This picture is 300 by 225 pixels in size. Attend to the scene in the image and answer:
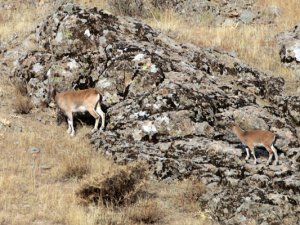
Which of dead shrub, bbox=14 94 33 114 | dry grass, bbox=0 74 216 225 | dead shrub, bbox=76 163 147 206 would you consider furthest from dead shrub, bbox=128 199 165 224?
dead shrub, bbox=14 94 33 114

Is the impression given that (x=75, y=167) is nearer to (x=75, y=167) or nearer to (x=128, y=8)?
(x=75, y=167)

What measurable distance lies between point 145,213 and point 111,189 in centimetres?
90

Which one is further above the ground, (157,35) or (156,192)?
(157,35)

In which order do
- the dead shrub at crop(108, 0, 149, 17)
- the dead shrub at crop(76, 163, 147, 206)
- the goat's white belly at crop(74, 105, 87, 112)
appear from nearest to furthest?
the dead shrub at crop(76, 163, 147, 206) → the goat's white belly at crop(74, 105, 87, 112) → the dead shrub at crop(108, 0, 149, 17)

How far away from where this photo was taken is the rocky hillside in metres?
11.2

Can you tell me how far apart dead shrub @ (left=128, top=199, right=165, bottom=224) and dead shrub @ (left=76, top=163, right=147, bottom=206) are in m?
0.34

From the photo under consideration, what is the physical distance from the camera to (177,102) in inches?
557

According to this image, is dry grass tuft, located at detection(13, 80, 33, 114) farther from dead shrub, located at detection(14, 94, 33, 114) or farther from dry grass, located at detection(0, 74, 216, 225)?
dry grass, located at detection(0, 74, 216, 225)

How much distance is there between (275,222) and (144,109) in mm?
5177

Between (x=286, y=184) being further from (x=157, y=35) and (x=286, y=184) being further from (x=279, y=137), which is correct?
(x=157, y=35)

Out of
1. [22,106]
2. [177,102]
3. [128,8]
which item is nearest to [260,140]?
[177,102]

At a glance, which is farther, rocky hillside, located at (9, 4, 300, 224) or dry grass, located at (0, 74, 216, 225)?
rocky hillside, located at (9, 4, 300, 224)

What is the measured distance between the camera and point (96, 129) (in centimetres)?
1454

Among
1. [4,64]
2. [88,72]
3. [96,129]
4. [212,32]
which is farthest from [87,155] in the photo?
[212,32]
